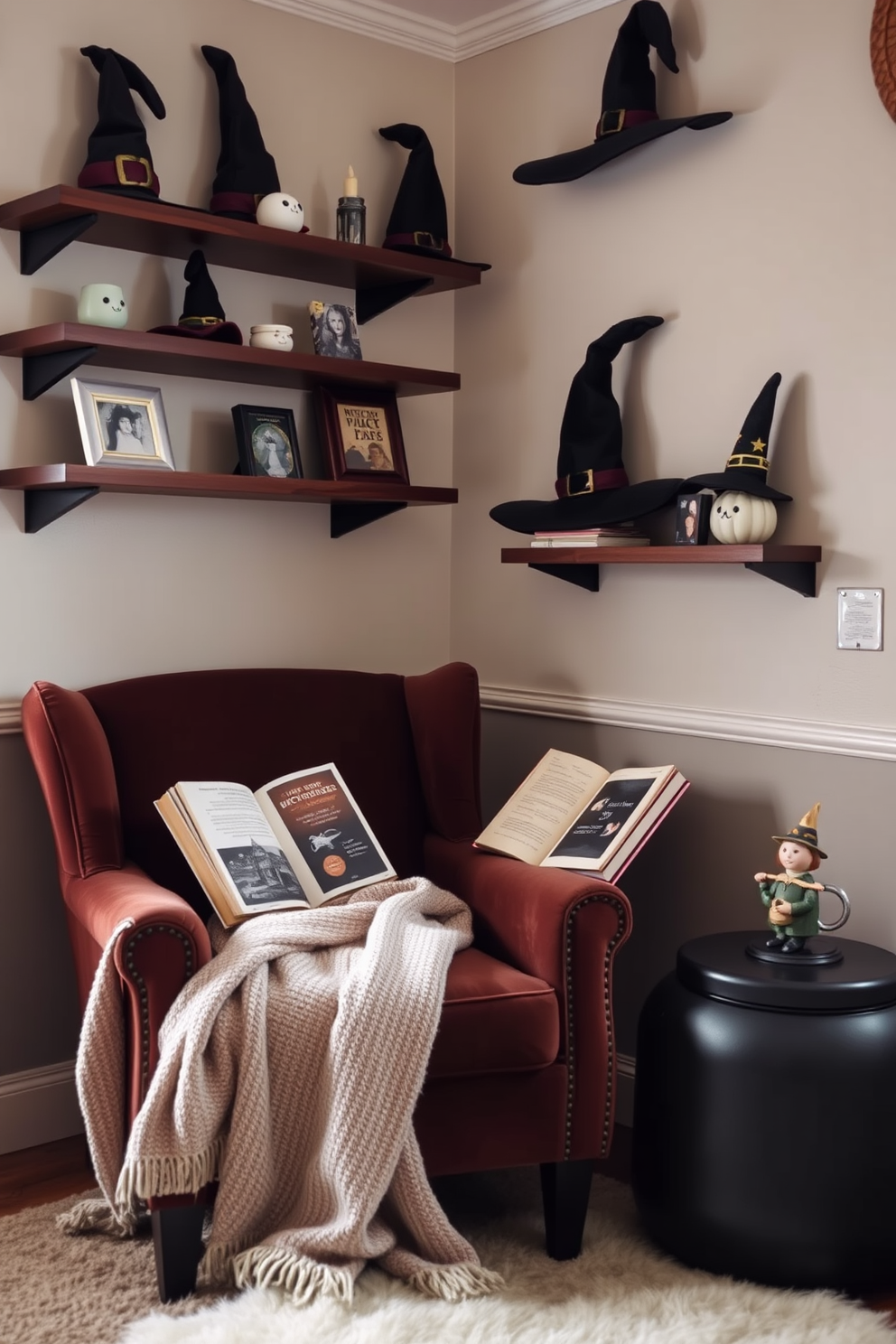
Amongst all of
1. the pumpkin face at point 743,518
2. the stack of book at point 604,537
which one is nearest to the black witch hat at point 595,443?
the stack of book at point 604,537

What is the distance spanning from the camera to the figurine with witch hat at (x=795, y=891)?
219 centimetres

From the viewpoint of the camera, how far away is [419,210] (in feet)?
10.0

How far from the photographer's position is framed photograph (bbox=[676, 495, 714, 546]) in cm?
257

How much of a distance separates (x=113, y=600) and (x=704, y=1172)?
166 cm

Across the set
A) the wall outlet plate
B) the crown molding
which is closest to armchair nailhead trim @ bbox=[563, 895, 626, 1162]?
the wall outlet plate

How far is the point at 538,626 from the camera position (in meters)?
3.17

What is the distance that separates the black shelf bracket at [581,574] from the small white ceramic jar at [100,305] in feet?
3.52

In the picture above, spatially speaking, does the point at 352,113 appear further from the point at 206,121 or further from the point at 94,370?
the point at 94,370

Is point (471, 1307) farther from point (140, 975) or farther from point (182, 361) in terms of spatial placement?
point (182, 361)

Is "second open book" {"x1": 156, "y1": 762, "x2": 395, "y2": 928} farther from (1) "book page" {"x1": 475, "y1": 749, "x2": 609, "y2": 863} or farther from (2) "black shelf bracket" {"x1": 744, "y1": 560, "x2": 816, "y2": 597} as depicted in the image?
(2) "black shelf bracket" {"x1": 744, "y1": 560, "x2": 816, "y2": 597}

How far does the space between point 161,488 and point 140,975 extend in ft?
3.41

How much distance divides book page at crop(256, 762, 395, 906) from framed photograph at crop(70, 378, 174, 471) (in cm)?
71

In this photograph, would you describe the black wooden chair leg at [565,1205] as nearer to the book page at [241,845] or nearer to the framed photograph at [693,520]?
the book page at [241,845]

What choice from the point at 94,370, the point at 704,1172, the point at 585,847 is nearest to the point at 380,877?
the point at 585,847
